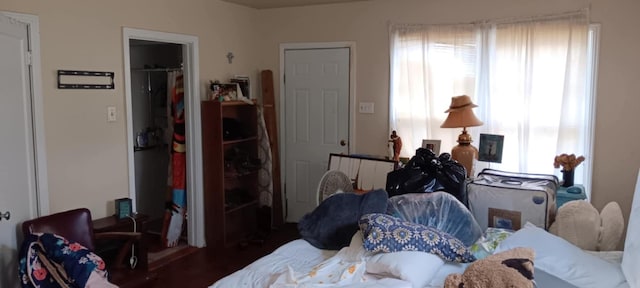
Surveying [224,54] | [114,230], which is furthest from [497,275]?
[224,54]

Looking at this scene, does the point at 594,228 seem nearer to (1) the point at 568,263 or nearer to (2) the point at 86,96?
(1) the point at 568,263

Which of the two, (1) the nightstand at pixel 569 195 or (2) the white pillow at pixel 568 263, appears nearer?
(2) the white pillow at pixel 568 263

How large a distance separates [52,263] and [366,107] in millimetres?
3086

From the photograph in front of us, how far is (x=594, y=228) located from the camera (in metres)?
2.68

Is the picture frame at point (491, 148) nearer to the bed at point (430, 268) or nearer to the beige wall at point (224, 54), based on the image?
the beige wall at point (224, 54)

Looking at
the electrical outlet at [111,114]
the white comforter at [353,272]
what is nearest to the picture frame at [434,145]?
the white comforter at [353,272]

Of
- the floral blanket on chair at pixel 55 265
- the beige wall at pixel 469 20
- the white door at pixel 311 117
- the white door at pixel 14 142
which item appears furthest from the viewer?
the white door at pixel 311 117

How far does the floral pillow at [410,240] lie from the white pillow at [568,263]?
22 cm

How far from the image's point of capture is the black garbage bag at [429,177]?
3.25 m

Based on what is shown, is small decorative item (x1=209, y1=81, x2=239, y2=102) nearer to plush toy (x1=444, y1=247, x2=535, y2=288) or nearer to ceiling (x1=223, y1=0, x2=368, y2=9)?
ceiling (x1=223, y1=0, x2=368, y2=9)

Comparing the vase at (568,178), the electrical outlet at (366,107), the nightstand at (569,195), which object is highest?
the electrical outlet at (366,107)

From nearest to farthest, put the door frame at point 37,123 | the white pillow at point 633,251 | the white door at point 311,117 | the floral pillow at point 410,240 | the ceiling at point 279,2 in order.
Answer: the white pillow at point 633,251
the floral pillow at point 410,240
the door frame at point 37,123
the ceiling at point 279,2
the white door at point 311,117

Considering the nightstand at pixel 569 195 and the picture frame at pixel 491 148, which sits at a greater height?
the picture frame at pixel 491 148

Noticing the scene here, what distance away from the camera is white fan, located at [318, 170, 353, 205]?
12.9ft
